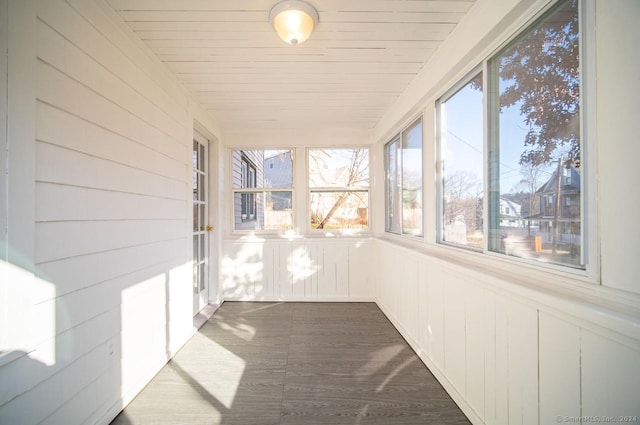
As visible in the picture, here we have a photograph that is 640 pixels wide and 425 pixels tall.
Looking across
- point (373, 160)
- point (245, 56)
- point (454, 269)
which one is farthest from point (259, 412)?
point (373, 160)

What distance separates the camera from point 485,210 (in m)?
1.64

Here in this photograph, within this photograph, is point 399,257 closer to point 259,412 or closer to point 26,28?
point 259,412

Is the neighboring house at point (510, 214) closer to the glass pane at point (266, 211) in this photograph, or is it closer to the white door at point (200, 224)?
the glass pane at point (266, 211)

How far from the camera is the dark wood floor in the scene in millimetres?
1657

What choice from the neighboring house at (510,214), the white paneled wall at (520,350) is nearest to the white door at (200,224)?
the white paneled wall at (520,350)

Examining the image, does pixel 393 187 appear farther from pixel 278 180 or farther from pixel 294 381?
pixel 294 381

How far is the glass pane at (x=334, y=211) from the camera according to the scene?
13.0ft

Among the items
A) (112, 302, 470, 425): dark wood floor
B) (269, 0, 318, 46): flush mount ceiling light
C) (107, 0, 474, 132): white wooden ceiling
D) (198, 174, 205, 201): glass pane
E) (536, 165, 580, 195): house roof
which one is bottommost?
(112, 302, 470, 425): dark wood floor

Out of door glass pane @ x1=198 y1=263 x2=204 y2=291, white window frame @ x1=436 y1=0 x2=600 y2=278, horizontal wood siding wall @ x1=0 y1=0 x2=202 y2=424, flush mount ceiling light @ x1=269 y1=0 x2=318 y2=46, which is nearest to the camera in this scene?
white window frame @ x1=436 y1=0 x2=600 y2=278

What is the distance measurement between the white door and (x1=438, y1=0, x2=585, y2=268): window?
2894 millimetres

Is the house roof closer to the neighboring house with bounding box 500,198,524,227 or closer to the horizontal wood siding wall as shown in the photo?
the neighboring house with bounding box 500,198,524,227

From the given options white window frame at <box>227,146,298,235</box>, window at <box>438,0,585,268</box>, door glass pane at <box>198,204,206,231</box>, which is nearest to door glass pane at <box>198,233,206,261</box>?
door glass pane at <box>198,204,206,231</box>

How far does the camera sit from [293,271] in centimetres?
382

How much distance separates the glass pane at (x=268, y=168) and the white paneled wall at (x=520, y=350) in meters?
2.48
